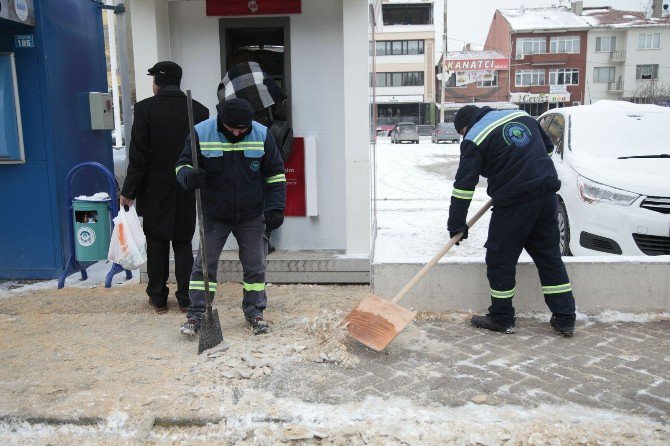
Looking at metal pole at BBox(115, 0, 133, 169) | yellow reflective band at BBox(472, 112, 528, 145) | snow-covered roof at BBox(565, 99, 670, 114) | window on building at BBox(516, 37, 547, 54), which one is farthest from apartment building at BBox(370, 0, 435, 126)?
yellow reflective band at BBox(472, 112, 528, 145)

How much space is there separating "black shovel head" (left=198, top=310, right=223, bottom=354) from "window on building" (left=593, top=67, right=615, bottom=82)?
5936 centimetres

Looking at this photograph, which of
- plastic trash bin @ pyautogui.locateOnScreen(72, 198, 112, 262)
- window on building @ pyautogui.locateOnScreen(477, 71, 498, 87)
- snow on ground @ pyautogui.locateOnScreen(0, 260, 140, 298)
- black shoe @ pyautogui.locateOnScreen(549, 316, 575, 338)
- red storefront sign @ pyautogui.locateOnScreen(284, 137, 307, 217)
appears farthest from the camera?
window on building @ pyautogui.locateOnScreen(477, 71, 498, 87)

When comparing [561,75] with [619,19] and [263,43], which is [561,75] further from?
[263,43]

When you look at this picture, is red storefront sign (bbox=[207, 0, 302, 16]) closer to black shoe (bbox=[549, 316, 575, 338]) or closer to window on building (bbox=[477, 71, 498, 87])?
black shoe (bbox=[549, 316, 575, 338])

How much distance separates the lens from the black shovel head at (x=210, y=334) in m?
4.28

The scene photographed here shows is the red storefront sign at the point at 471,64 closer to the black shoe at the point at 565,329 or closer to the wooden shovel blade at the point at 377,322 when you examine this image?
the black shoe at the point at 565,329

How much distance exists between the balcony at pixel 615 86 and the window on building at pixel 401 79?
1693 cm

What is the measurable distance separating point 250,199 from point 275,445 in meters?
1.92

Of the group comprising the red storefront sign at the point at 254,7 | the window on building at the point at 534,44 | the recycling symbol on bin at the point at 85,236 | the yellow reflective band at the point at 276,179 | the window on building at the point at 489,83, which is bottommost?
the recycling symbol on bin at the point at 85,236

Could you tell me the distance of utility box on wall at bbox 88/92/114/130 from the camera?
22.4 feet

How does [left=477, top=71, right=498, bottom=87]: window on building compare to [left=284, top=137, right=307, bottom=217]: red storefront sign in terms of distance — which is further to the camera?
[left=477, top=71, right=498, bottom=87]: window on building

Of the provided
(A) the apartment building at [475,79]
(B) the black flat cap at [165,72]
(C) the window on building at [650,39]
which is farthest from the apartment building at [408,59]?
(B) the black flat cap at [165,72]

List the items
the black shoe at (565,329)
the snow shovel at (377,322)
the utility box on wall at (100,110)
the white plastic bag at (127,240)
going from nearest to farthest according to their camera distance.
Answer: the snow shovel at (377,322) → the black shoe at (565,329) → the white plastic bag at (127,240) → the utility box on wall at (100,110)

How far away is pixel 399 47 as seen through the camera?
59.2 m
